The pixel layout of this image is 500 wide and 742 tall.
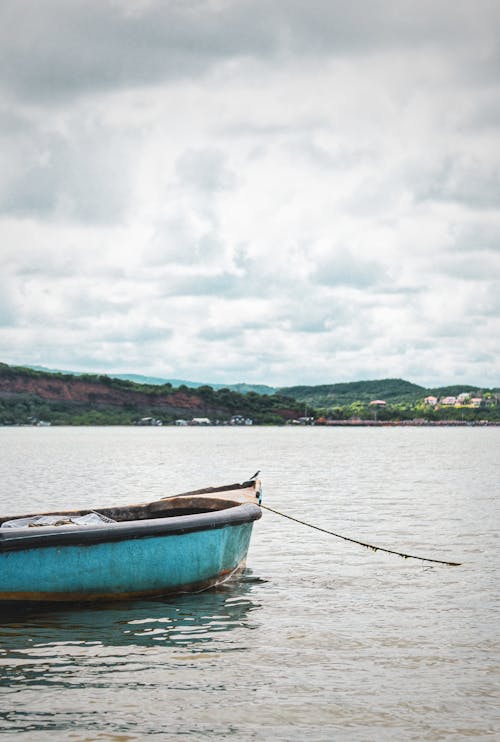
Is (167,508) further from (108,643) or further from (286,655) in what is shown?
(286,655)

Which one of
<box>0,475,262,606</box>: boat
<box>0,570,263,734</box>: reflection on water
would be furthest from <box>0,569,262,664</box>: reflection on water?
<box>0,475,262,606</box>: boat

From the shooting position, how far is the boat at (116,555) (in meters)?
14.7

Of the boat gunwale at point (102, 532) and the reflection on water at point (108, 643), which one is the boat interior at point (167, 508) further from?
the boat gunwale at point (102, 532)

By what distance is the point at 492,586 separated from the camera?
58.3ft

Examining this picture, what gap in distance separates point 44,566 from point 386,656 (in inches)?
236

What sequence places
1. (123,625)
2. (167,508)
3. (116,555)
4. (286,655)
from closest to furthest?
(286,655) < (123,625) < (116,555) < (167,508)

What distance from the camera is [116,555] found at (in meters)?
15.3

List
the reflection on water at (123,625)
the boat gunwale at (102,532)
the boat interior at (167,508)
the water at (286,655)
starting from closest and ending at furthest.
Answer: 1. the water at (286,655)
2. the reflection on water at (123,625)
3. the boat gunwale at (102,532)
4. the boat interior at (167,508)

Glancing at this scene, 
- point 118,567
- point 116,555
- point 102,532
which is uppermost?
point 102,532

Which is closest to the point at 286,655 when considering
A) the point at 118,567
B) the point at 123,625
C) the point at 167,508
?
the point at 123,625

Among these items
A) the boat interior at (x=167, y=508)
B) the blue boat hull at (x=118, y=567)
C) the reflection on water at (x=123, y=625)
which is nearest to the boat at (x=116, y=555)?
the blue boat hull at (x=118, y=567)

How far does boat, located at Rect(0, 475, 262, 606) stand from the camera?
48.3 feet

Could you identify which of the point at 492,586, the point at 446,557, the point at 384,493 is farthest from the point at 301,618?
the point at 384,493

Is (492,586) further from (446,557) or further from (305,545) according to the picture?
(305,545)
